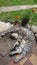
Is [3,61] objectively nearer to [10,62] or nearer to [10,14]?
[10,62]

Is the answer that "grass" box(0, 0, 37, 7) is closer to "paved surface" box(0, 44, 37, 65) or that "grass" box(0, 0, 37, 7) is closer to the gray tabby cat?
the gray tabby cat

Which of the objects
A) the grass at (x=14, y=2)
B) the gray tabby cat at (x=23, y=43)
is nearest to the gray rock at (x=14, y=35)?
the gray tabby cat at (x=23, y=43)

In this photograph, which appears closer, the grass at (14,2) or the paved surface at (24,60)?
the paved surface at (24,60)

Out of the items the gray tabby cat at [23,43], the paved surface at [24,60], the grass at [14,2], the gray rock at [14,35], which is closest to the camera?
the paved surface at [24,60]

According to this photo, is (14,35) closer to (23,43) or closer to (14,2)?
(23,43)

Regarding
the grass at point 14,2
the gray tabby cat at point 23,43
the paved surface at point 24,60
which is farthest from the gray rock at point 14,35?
the grass at point 14,2

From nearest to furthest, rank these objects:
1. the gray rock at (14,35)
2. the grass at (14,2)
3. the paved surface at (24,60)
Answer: the paved surface at (24,60) < the gray rock at (14,35) < the grass at (14,2)

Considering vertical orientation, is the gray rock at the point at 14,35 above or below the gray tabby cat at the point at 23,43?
above

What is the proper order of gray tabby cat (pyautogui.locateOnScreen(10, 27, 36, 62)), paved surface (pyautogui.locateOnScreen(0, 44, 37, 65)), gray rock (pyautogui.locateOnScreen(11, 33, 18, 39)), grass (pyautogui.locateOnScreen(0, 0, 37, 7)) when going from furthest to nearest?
1. grass (pyautogui.locateOnScreen(0, 0, 37, 7))
2. gray rock (pyautogui.locateOnScreen(11, 33, 18, 39))
3. gray tabby cat (pyautogui.locateOnScreen(10, 27, 36, 62))
4. paved surface (pyautogui.locateOnScreen(0, 44, 37, 65))

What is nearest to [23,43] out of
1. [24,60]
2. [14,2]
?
[24,60]

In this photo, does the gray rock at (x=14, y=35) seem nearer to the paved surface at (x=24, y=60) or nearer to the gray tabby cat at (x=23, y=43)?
the gray tabby cat at (x=23, y=43)

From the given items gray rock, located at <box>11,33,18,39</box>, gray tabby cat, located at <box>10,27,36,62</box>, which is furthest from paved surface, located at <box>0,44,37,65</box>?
gray rock, located at <box>11,33,18,39</box>

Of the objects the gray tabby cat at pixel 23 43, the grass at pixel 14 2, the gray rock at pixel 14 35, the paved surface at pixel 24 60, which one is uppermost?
the gray rock at pixel 14 35

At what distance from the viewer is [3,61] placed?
4.04m
